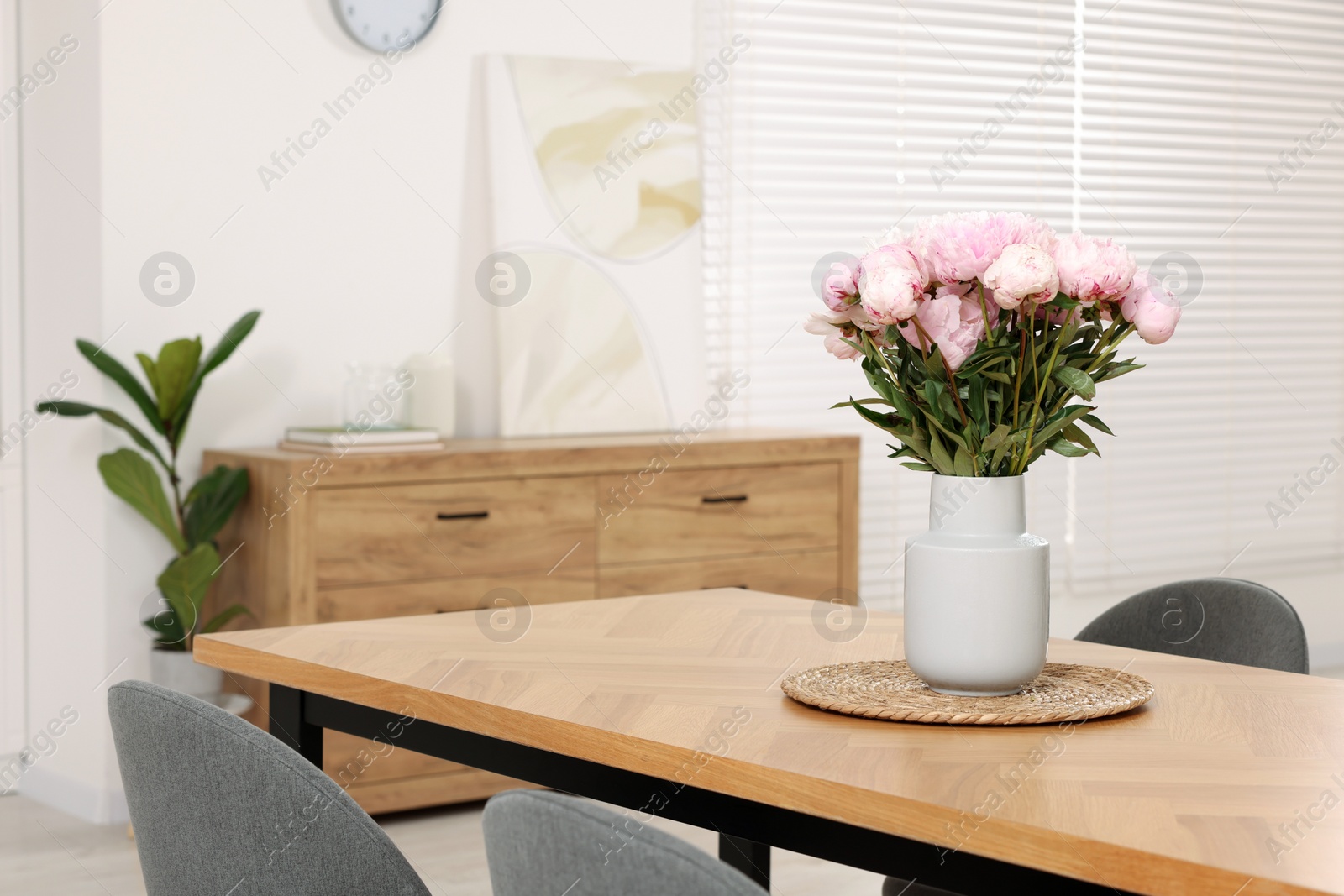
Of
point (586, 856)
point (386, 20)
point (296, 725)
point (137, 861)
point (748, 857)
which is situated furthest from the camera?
point (386, 20)

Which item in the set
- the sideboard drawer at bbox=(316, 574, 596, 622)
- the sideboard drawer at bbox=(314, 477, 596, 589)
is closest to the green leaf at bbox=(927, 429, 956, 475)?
the sideboard drawer at bbox=(316, 574, 596, 622)

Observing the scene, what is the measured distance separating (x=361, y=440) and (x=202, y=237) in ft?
2.44

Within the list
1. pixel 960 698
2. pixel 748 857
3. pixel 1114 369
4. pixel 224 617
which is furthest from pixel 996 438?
Answer: pixel 224 617

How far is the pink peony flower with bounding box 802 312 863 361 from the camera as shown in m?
1.62

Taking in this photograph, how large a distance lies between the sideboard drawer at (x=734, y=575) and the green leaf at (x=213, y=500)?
0.97 m

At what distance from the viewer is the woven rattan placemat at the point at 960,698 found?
1499mm

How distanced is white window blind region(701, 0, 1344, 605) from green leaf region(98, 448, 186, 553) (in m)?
1.90

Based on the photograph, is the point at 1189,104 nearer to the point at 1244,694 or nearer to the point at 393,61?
the point at 393,61

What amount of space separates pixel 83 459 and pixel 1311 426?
490 cm

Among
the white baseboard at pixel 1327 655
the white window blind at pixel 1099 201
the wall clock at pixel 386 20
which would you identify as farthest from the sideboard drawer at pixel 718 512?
the white baseboard at pixel 1327 655

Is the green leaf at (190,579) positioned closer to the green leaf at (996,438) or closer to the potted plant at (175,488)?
the potted plant at (175,488)

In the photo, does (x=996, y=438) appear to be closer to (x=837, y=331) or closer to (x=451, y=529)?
(x=837, y=331)

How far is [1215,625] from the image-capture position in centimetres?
217

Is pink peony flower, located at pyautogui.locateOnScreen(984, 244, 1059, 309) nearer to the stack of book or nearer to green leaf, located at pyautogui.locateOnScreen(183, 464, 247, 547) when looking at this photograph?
the stack of book
